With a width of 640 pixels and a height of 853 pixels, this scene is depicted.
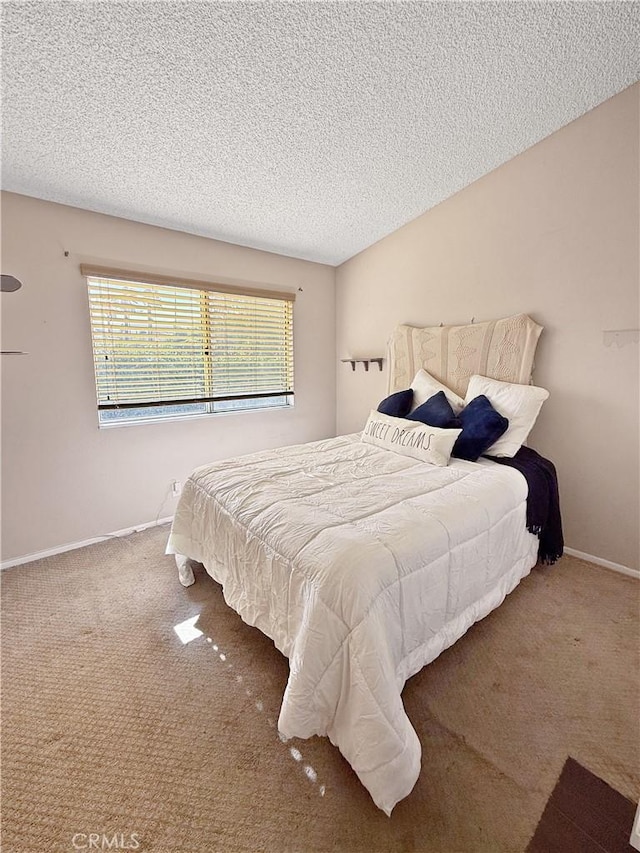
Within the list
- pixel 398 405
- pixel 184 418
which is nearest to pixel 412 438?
pixel 398 405

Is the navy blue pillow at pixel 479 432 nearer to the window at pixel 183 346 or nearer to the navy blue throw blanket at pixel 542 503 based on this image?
the navy blue throw blanket at pixel 542 503

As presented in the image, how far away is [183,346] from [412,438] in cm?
197

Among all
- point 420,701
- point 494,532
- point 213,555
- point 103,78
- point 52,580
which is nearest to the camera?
point 420,701

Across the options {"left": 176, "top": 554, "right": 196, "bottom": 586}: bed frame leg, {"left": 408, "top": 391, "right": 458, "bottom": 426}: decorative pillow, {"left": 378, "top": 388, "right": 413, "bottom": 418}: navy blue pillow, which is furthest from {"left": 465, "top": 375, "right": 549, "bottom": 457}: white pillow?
{"left": 176, "top": 554, "right": 196, "bottom": 586}: bed frame leg

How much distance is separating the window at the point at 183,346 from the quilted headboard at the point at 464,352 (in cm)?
113

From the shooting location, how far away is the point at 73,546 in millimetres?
2486

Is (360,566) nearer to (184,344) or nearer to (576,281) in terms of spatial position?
(576,281)

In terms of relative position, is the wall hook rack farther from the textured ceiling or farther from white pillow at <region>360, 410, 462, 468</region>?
the textured ceiling

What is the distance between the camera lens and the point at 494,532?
159 cm

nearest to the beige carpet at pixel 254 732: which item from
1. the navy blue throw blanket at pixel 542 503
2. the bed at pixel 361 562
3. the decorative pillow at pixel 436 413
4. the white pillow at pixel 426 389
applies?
the bed at pixel 361 562

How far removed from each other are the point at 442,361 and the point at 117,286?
8.29 ft

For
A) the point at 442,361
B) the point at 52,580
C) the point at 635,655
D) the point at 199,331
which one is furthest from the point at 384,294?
the point at 52,580

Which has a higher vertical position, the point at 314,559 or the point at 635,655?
the point at 314,559

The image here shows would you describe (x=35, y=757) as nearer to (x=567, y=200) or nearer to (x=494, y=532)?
(x=494, y=532)
